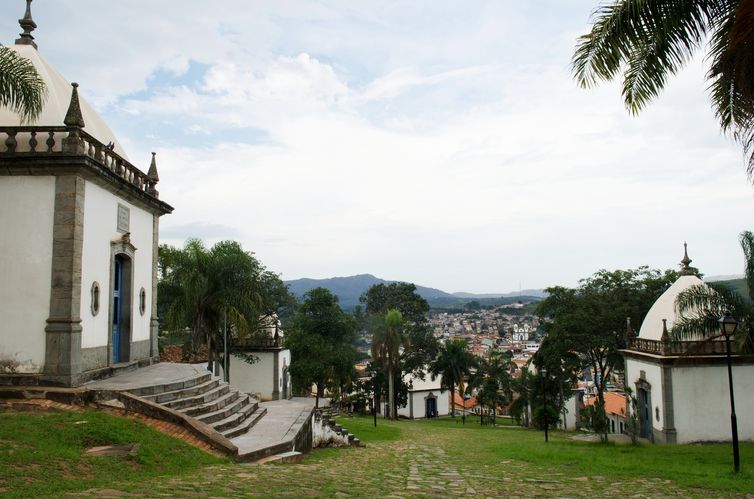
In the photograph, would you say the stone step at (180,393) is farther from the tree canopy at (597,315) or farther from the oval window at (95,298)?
the tree canopy at (597,315)

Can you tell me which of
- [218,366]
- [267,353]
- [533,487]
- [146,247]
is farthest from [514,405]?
[533,487]

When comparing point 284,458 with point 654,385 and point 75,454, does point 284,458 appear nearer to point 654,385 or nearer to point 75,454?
A: point 75,454

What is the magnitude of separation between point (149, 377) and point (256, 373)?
48.3 ft

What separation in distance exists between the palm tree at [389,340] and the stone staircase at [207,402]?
71.9ft

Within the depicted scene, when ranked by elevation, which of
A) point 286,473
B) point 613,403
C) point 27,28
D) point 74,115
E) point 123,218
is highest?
point 27,28

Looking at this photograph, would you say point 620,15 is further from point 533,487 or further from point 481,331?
point 481,331

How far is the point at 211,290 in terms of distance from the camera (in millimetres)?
21766

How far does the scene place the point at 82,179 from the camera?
481 inches

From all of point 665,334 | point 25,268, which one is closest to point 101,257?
point 25,268

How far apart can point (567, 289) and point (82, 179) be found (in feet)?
83.1

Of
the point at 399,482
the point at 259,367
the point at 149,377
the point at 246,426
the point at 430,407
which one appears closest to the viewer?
the point at 399,482

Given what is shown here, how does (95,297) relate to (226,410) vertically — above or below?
above

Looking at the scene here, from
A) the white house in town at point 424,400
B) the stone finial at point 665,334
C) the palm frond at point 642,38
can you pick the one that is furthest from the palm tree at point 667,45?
the white house in town at point 424,400

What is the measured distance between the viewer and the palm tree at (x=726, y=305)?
1508 cm
